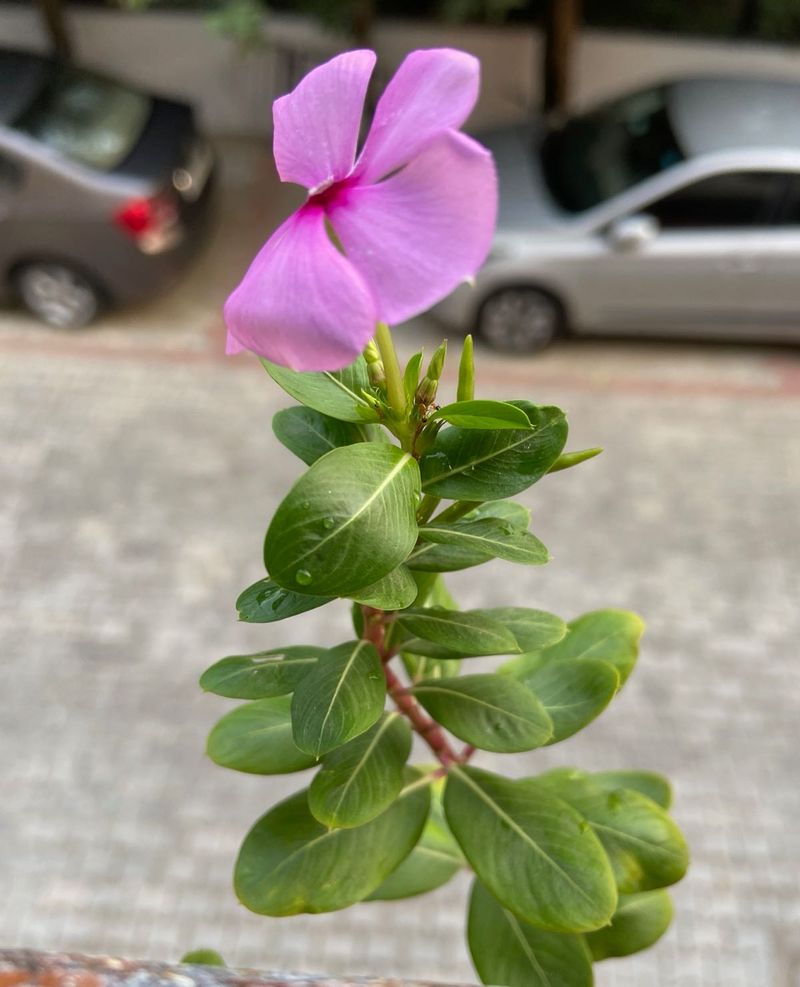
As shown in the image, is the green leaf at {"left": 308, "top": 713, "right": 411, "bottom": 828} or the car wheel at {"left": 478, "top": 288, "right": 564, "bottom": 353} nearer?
the green leaf at {"left": 308, "top": 713, "right": 411, "bottom": 828}

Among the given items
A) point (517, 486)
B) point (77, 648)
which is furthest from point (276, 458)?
point (517, 486)

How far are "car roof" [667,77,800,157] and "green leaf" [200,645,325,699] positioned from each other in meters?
4.82

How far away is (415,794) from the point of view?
1.78m

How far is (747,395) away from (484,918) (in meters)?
4.92

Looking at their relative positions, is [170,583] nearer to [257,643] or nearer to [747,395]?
[257,643]

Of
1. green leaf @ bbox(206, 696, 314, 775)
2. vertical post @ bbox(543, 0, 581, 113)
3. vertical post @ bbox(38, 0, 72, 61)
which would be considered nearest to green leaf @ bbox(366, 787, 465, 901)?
green leaf @ bbox(206, 696, 314, 775)

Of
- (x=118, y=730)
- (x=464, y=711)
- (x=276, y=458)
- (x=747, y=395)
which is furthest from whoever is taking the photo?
(x=747, y=395)

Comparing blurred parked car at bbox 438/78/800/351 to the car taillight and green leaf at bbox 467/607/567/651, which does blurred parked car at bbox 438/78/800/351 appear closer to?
the car taillight

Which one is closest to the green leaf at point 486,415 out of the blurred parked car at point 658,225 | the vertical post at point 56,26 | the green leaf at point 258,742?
the green leaf at point 258,742

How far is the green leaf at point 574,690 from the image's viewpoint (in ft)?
5.51

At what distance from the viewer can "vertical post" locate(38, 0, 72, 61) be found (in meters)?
7.60

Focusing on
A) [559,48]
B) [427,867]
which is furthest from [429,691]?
[559,48]

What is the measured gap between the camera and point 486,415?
1092 mm

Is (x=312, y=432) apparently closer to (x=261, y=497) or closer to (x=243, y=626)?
(x=243, y=626)
